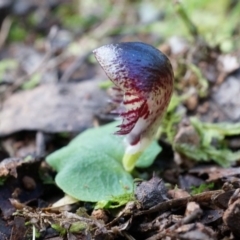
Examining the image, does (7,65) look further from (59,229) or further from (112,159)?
(59,229)

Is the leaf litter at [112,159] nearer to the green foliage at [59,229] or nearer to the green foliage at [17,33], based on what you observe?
the green foliage at [59,229]

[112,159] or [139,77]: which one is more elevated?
[139,77]

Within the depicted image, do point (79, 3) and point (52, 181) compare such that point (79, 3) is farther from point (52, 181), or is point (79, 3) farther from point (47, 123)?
point (52, 181)

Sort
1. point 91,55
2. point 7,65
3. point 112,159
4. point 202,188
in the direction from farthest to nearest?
point 91,55
point 7,65
point 112,159
point 202,188

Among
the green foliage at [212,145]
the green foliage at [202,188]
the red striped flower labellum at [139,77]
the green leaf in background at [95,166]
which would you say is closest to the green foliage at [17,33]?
the green leaf in background at [95,166]

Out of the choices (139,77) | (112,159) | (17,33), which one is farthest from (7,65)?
(139,77)

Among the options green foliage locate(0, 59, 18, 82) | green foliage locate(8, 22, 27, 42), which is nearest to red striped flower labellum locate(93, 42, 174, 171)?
green foliage locate(0, 59, 18, 82)

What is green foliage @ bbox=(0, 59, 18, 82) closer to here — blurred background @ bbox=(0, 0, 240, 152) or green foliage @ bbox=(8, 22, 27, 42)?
blurred background @ bbox=(0, 0, 240, 152)
